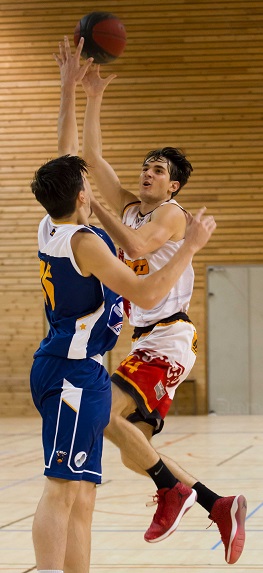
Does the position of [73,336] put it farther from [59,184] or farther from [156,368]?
[156,368]

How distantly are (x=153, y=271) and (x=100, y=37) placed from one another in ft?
5.11

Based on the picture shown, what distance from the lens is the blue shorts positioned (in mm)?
3803

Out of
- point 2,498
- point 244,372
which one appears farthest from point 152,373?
point 244,372

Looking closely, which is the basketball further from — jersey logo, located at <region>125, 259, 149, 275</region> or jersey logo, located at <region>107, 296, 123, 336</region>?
jersey logo, located at <region>107, 296, 123, 336</region>

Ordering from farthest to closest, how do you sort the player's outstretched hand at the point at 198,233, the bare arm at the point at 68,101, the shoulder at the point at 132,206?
the shoulder at the point at 132,206
the bare arm at the point at 68,101
the player's outstretched hand at the point at 198,233

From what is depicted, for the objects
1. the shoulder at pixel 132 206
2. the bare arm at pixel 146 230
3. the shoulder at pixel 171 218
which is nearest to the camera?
the bare arm at pixel 146 230

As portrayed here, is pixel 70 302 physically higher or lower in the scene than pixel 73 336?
higher

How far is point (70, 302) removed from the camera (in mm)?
3869

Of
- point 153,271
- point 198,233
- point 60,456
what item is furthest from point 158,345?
point 60,456

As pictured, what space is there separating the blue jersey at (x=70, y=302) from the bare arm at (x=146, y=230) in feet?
0.95

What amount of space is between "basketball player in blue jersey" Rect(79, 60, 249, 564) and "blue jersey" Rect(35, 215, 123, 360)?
0.90 metres

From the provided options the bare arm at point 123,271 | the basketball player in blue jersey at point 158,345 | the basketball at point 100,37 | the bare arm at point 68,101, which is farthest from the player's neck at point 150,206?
the bare arm at point 123,271

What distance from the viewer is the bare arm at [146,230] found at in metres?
4.25

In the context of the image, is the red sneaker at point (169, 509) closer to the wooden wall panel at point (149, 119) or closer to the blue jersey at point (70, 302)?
the blue jersey at point (70, 302)
